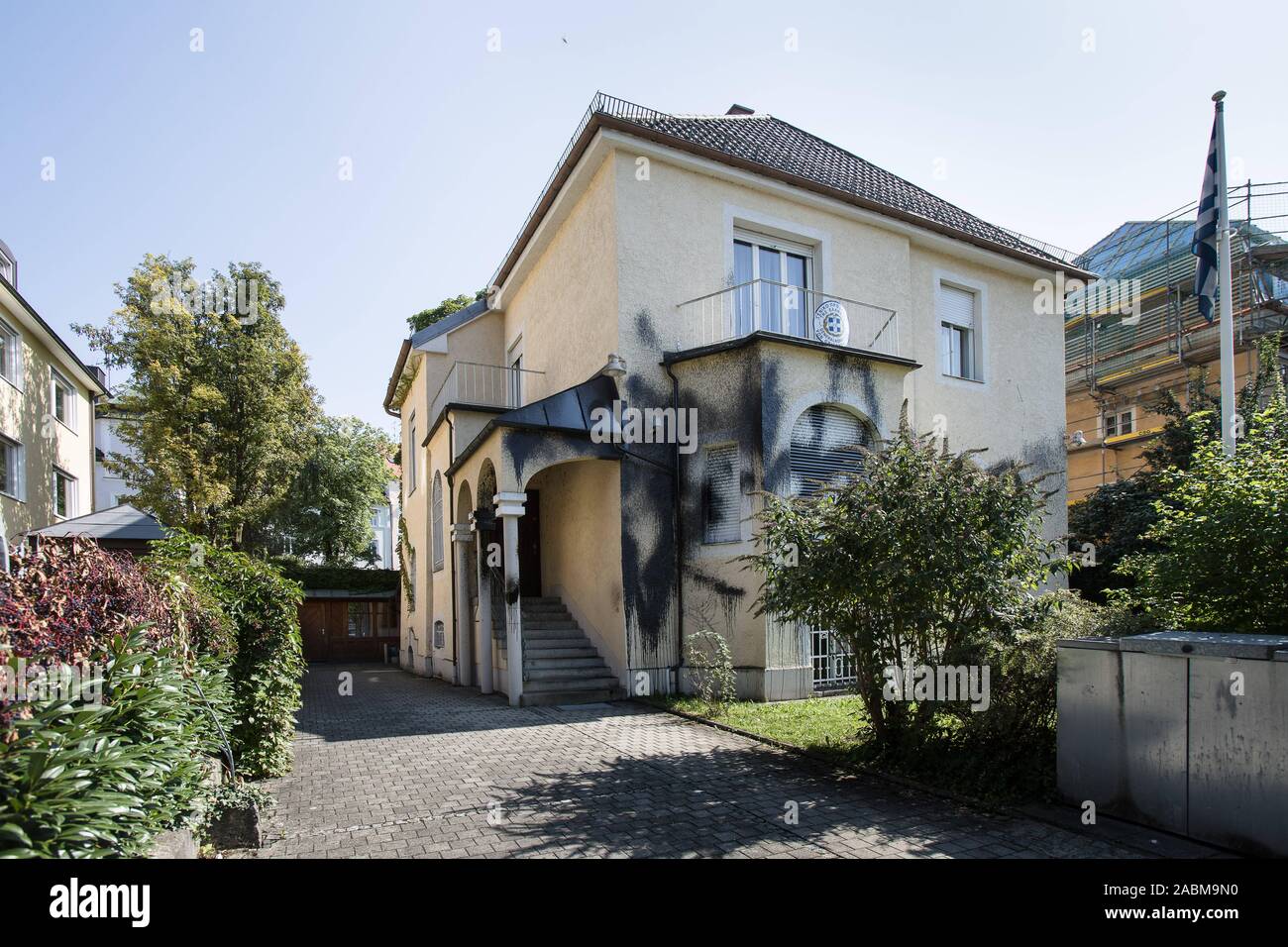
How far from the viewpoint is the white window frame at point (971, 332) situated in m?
15.2

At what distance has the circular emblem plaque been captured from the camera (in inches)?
497

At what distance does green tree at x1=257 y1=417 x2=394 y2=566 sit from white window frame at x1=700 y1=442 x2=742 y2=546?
73.6 ft

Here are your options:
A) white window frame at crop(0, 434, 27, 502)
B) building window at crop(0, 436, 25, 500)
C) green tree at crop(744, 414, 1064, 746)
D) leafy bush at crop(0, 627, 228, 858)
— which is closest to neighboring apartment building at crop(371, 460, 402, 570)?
white window frame at crop(0, 434, 27, 502)

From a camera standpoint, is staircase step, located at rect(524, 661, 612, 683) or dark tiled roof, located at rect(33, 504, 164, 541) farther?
dark tiled roof, located at rect(33, 504, 164, 541)

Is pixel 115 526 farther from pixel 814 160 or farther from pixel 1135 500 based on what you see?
pixel 1135 500

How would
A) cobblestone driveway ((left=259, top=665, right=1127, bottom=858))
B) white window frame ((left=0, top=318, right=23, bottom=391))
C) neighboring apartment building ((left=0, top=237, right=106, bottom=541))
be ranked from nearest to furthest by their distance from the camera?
1. cobblestone driveway ((left=259, top=665, right=1127, bottom=858))
2. neighboring apartment building ((left=0, top=237, right=106, bottom=541))
3. white window frame ((left=0, top=318, right=23, bottom=391))

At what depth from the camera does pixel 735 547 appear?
1109 centimetres

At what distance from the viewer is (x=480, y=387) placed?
57.5 feet

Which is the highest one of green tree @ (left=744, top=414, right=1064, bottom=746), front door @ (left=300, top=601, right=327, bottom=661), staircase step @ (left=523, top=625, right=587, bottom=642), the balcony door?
the balcony door

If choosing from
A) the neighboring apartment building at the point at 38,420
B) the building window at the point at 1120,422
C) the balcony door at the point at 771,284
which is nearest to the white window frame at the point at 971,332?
the balcony door at the point at 771,284

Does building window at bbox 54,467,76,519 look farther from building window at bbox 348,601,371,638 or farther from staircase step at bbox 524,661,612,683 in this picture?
staircase step at bbox 524,661,612,683

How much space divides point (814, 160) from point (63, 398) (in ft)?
72.4

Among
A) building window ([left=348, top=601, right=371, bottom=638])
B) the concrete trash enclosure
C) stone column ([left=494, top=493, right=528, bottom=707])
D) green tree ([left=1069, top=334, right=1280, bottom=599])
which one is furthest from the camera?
building window ([left=348, top=601, right=371, bottom=638])

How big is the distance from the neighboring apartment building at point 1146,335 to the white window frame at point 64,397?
2681 centimetres
